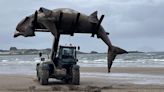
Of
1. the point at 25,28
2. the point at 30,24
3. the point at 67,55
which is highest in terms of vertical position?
the point at 30,24

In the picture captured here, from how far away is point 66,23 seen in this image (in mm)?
23438

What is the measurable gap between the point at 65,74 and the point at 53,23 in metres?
4.22

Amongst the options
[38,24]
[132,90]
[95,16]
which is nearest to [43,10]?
[38,24]

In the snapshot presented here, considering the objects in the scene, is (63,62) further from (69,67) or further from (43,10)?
(43,10)

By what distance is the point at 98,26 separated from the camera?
927 inches

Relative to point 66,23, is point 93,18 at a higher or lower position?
higher

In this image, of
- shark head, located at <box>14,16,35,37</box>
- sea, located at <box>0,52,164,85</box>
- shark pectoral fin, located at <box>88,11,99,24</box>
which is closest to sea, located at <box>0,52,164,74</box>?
sea, located at <box>0,52,164,85</box>

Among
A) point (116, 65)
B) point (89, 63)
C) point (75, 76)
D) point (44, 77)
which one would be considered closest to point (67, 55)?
point (75, 76)

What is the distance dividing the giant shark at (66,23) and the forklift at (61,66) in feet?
9.03

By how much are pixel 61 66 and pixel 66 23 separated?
4.10 metres

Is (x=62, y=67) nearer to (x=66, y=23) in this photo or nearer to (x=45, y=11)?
(x=66, y=23)

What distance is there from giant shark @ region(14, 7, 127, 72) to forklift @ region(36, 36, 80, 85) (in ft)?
9.03

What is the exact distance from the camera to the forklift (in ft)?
86.6

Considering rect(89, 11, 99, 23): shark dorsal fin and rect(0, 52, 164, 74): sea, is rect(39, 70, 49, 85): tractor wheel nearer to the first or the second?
rect(0, 52, 164, 74): sea
